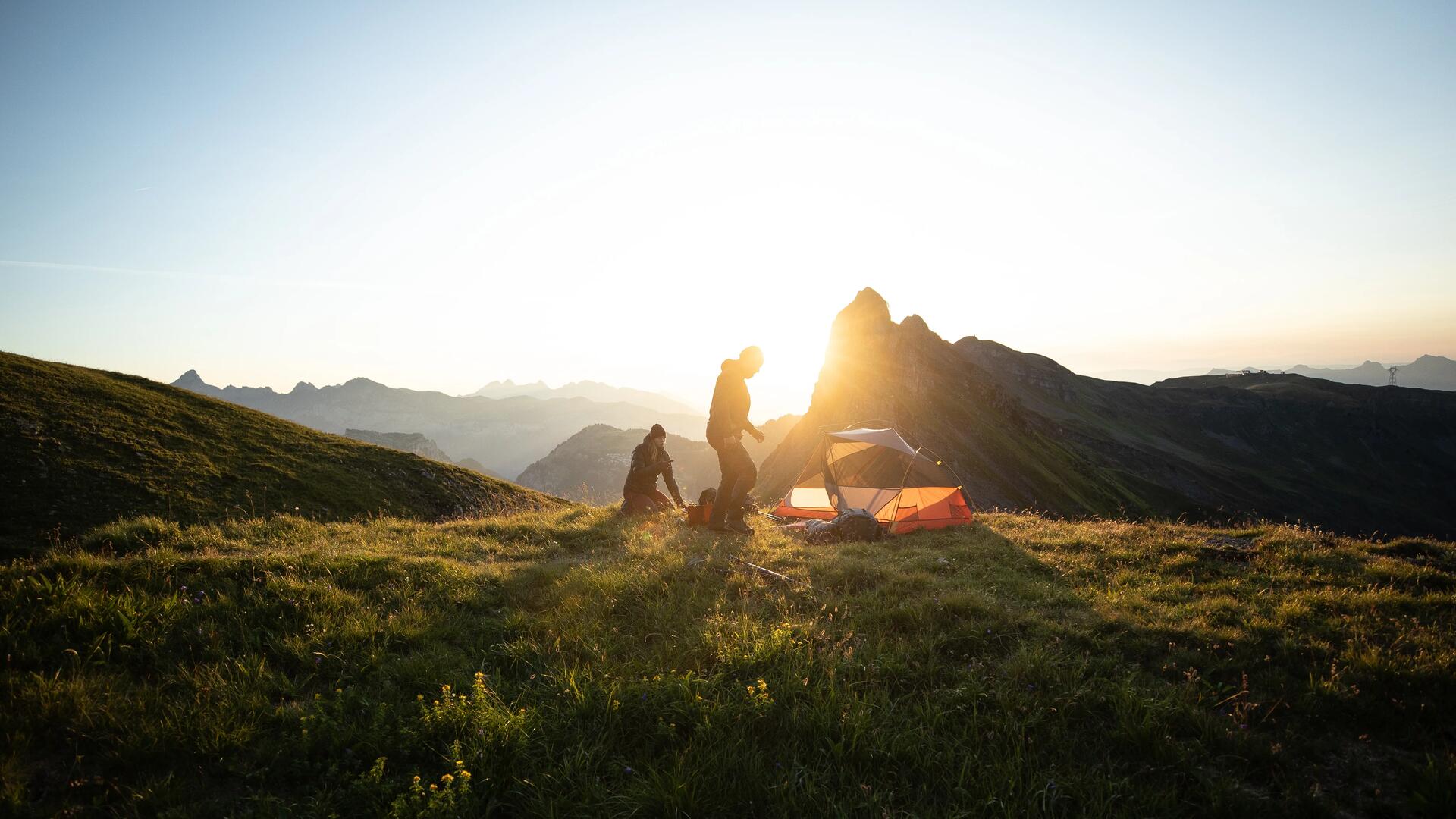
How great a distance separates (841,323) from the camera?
372ft

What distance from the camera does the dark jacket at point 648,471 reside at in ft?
46.7

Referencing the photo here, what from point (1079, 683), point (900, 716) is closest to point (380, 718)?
point (900, 716)

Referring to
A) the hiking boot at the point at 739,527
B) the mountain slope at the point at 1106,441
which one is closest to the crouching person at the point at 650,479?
the hiking boot at the point at 739,527

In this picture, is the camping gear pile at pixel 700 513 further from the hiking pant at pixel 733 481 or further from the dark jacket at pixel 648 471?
the dark jacket at pixel 648 471

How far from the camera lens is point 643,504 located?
13.9m

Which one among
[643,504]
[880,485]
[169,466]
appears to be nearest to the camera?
[643,504]

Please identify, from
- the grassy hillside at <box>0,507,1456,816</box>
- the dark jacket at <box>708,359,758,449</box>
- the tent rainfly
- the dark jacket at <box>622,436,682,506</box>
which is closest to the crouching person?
the dark jacket at <box>622,436,682,506</box>

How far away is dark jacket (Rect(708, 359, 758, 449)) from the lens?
11.8 meters

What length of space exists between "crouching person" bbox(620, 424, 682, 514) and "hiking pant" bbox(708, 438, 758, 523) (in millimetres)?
2545

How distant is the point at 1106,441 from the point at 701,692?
6137 inches

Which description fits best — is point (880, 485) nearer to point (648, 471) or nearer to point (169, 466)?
point (648, 471)

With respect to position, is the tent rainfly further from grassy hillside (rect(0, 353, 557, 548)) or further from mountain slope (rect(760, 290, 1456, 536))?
mountain slope (rect(760, 290, 1456, 536))

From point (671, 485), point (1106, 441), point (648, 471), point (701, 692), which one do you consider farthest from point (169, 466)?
point (1106, 441)

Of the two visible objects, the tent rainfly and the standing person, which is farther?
the tent rainfly
